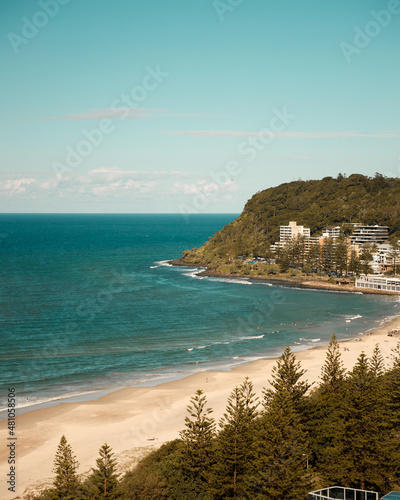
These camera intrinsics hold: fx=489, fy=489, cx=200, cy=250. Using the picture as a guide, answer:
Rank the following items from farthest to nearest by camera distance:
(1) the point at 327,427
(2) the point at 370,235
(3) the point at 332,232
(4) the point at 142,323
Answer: (3) the point at 332,232, (2) the point at 370,235, (4) the point at 142,323, (1) the point at 327,427

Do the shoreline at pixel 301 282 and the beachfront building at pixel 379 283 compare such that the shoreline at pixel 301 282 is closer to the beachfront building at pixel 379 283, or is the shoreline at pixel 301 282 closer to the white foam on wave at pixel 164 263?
the beachfront building at pixel 379 283

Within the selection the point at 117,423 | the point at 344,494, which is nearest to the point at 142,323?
the point at 117,423

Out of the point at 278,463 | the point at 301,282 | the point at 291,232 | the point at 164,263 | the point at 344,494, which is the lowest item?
the point at 344,494

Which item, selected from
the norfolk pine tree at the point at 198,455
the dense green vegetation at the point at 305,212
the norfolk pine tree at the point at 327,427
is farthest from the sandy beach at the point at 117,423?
the dense green vegetation at the point at 305,212

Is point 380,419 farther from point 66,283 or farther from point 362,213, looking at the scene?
point 362,213

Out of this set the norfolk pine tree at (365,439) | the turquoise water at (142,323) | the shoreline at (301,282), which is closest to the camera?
the norfolk pine tree at (365,439)

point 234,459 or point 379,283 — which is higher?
point 379,283

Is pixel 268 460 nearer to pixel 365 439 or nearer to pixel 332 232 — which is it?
pixel 365 439
